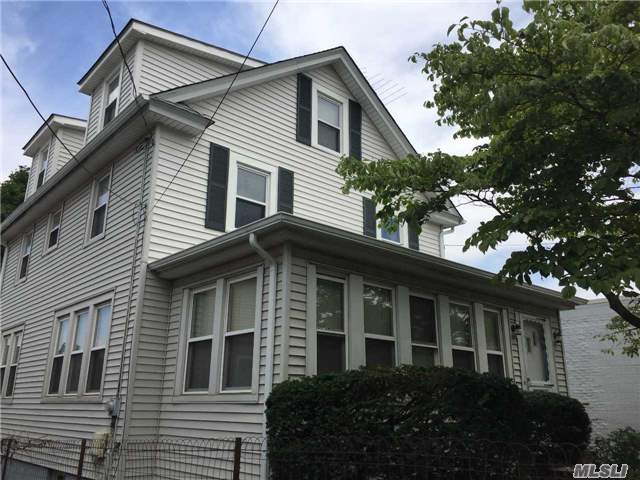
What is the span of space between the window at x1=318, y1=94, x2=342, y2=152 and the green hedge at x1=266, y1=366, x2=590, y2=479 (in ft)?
24.8

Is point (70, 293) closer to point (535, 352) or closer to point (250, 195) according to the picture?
point (250, 195)

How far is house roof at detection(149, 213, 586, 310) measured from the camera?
6914mm

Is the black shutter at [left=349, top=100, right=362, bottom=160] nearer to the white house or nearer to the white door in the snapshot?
the white house

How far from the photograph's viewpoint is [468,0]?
6656 mm

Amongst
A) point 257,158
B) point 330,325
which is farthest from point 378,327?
point 257,158

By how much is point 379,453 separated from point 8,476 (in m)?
9.07

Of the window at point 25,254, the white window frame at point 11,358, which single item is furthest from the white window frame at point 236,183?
the window at point 25,254

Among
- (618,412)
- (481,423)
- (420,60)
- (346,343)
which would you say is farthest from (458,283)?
(618,412)

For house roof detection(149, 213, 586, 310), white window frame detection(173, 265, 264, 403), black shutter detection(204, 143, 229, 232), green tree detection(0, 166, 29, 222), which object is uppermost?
green tree detection(0, 166, 29, 222)

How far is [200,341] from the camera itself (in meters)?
8.34

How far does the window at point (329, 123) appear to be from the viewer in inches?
505

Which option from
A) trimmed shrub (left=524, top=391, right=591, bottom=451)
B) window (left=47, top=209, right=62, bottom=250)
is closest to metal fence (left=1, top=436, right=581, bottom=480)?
trimmed shrub (left=524, top=391, right=591, bottom=451)

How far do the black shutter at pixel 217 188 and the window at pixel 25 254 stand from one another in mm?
7185

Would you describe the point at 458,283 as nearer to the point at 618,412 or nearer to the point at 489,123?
the point at 489,123
